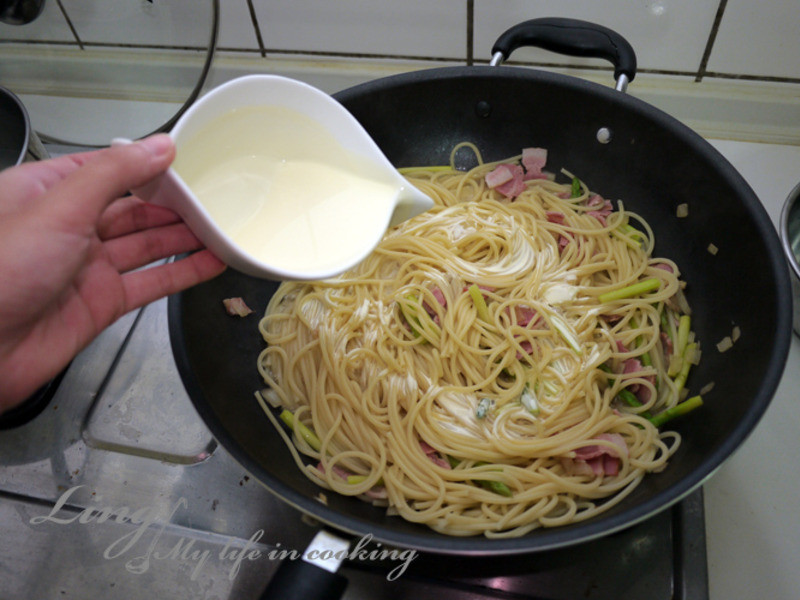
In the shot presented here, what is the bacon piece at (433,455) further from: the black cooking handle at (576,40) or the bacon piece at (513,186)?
the black cooking handle at (576,40)

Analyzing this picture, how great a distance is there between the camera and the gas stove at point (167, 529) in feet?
4.67

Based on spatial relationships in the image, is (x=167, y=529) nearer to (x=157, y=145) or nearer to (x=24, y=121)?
(x=157, y=145)

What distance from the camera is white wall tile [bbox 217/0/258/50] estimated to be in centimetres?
224

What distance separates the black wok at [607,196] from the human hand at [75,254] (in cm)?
13

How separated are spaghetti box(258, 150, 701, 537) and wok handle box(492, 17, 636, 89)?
371 mm

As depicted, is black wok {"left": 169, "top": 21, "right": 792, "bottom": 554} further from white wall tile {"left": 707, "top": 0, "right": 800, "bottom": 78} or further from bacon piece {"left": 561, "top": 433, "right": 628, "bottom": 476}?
white wall tile {"left": 707, "top": 0, "right": 800, "bottom": 78}

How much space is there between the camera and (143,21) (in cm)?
200

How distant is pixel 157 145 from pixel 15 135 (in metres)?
1.26

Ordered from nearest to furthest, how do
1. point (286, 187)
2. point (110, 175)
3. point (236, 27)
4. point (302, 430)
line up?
point (110, 175), point (286, 187), point (302, 430), point (236, 27)

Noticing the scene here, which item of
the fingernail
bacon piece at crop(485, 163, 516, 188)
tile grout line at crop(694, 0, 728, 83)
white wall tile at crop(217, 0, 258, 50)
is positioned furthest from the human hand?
tile grout line at crop(694, 0, 728, 83)

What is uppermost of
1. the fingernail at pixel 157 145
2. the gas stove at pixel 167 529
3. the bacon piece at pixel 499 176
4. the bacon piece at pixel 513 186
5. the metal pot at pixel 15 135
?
the fingernail at pixel 157 145

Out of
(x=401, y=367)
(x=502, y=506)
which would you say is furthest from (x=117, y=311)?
(x=502, y=506)

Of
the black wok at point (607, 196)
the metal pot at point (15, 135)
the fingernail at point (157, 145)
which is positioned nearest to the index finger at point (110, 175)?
the fingernail at point (157, 145)

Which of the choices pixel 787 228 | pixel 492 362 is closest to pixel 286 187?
pixel 492 362
